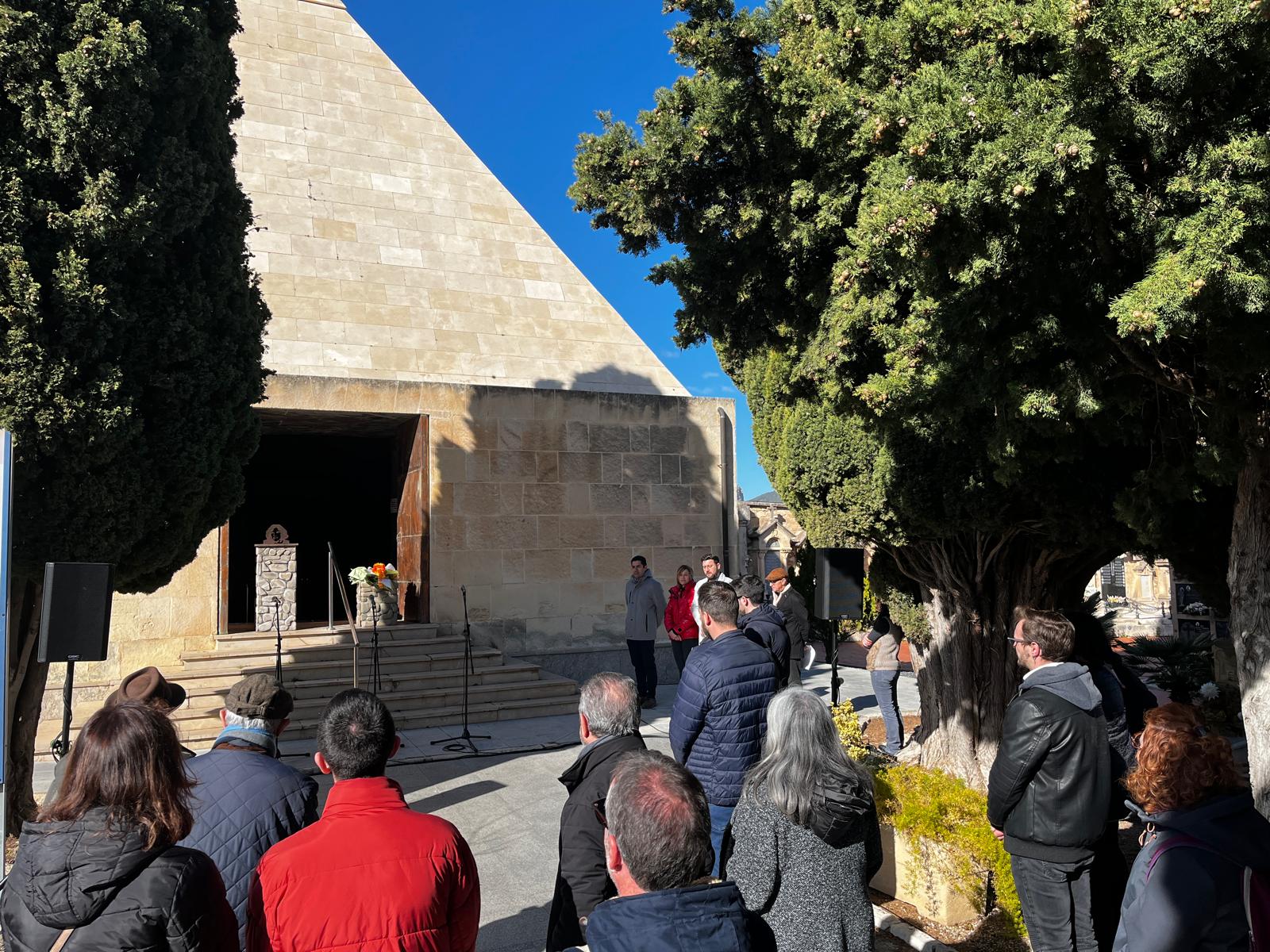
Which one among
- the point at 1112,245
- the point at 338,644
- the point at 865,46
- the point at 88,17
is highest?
the point at 88,17

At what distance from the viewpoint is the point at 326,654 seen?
10195mm

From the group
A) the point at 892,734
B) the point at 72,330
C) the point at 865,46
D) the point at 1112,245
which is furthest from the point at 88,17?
the point at 892,734

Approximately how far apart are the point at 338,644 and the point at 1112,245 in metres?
9.07

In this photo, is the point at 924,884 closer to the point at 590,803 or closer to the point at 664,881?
→ the point at 590,803

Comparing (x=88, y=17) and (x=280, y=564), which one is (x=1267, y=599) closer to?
(x=88, y=17)

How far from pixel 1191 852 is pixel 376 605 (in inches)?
389

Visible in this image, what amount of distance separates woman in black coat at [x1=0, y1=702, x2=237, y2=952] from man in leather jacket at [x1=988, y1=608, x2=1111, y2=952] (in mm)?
2576

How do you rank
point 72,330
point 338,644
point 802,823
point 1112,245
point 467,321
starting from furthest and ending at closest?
point 467,321, point 338,644, point 72,330, point 1112,245, point 802,823

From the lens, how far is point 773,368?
292 inches

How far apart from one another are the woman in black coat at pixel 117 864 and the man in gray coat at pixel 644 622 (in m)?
8.09

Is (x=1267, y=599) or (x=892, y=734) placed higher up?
(x=1267, y=599)

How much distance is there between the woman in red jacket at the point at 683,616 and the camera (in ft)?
32.2

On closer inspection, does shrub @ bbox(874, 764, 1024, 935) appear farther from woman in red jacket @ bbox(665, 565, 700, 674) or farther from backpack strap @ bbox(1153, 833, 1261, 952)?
woman in red jacket @ bbox(665, 565, 700, 674)

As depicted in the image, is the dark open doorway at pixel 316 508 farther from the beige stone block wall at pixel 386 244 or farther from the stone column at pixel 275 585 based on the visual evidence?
the stone column at pixel 275 585
